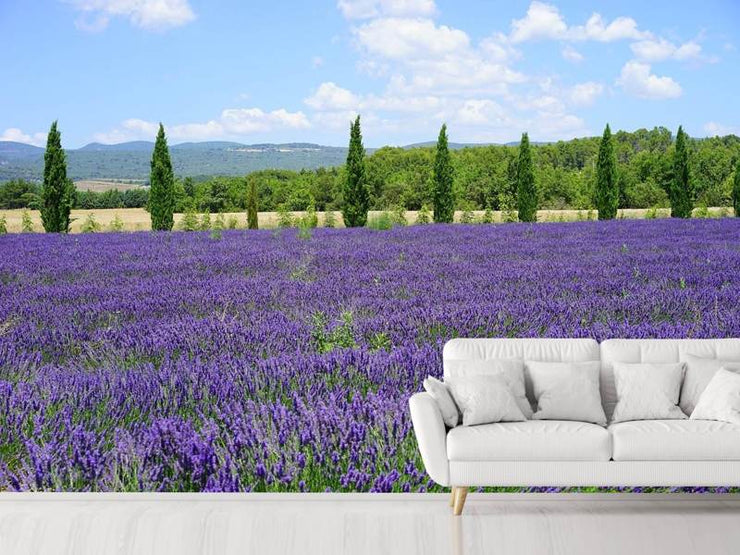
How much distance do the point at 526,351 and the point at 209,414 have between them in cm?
127

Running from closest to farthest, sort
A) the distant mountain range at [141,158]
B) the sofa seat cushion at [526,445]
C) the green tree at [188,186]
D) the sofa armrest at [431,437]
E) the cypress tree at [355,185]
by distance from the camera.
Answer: the sofa armrest at [431,437] < the sofa seat cushion at [526,445] < the distant mountain range at [141,158] < the green tree at [188,186] < the cypress tree at [355,185]

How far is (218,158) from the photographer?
9477mm

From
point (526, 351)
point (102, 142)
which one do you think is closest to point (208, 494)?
point (526, 351)

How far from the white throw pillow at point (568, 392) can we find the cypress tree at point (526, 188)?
14052mm

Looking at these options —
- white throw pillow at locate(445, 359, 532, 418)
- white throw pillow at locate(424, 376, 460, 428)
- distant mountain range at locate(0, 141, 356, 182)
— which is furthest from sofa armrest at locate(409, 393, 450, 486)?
distant mountain range at locate(0, 141, 356, 182)

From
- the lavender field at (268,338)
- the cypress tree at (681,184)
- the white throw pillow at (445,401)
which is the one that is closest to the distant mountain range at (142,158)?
the lavender field at (268,338)

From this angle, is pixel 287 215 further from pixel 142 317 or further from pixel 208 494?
pixel 208 494

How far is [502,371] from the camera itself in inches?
111

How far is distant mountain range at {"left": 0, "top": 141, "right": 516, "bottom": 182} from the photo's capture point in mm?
6984

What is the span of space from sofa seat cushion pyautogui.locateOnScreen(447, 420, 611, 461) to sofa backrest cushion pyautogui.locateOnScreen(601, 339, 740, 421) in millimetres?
545

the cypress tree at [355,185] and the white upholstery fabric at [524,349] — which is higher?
the cypress tree at [355,185]

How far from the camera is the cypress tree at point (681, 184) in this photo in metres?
15.7

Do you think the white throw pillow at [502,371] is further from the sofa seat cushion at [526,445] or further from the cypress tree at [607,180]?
the cypress tree at [607,180]

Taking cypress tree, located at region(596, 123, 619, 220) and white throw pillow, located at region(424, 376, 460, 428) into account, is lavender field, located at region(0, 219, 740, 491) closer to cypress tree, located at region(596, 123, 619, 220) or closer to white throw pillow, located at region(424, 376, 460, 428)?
white throw pillow, located at region(424, 376, 460, 428)
